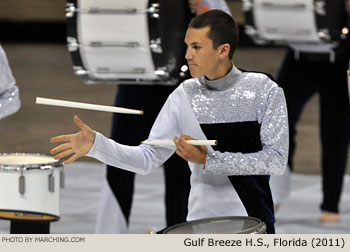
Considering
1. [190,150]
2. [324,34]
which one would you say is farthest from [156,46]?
[190,150]

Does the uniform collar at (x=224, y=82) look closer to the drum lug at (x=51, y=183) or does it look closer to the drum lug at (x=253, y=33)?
the drum lug at (x=51, y=183)

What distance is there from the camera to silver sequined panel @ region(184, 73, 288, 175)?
290 centimetres

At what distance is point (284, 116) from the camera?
2945 mm

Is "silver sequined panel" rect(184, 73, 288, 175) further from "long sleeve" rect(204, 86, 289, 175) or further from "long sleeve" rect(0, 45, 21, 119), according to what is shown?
"long sleeve" rect(0, 45, 21, 119)

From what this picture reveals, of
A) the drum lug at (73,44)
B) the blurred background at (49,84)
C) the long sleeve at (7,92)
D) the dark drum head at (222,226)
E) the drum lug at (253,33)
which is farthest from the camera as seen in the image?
the drum lug at (253,33)

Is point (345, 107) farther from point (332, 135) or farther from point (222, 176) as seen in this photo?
point (222, 176)

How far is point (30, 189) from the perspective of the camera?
148 inches

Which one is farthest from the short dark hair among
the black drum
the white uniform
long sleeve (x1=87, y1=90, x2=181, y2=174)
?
the black drum

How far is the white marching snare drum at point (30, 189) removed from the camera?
12.2ft

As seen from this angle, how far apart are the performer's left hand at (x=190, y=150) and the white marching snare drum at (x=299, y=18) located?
164 centimetres

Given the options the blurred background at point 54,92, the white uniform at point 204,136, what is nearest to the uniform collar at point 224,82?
the white uniform at point 204,136

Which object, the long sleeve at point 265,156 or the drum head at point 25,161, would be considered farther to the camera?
the drum head at point 25,161

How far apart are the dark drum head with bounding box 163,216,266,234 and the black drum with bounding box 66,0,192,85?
964 millimetres

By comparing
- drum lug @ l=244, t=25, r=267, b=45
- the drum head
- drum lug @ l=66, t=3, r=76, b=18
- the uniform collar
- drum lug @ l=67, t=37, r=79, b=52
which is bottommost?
the drum head
